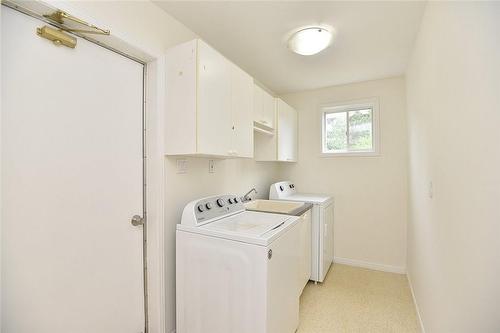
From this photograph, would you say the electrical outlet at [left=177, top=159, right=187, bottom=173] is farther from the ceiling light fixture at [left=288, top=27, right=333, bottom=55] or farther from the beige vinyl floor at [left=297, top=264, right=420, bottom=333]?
the beige vinyl floor at [left=297, top=264, right=420, bottom=333]

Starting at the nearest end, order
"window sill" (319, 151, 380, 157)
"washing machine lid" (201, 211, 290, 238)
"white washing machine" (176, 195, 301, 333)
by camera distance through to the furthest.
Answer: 1. "white washing machine" (176, 195, 301, 333)
2. "washing machine lid" (201, 211, 290, 238)
3. "window sill" (319, 151, 380, 157)

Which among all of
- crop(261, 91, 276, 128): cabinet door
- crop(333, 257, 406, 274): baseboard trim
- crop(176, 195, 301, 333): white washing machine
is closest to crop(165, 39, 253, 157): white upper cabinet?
crop(176, 195, 301, 333): white washing machine

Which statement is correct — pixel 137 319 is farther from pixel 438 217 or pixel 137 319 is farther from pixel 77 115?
pixel 438 217

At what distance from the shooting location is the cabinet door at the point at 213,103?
5.01 feet

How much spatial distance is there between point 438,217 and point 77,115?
2175 millimetres

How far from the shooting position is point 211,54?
1.62 meters

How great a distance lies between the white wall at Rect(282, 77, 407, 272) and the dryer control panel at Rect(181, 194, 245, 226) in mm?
1745

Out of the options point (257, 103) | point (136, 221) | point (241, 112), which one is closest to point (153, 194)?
point (136, 221)

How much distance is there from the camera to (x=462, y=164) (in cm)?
102

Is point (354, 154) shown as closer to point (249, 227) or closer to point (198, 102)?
point (249, 227)

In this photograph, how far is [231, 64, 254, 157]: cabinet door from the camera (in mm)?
1890

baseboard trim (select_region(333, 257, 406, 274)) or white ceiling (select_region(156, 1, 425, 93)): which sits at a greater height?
white ceiling (select_region(156, 1, 425, 93))

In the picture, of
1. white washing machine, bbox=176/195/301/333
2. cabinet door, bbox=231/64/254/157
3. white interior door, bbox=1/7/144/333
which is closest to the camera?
white interior door, bbox=1/7/144/333

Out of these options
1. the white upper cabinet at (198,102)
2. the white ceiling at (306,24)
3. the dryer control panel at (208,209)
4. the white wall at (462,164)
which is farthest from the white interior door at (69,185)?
the white wall at (462,164)
